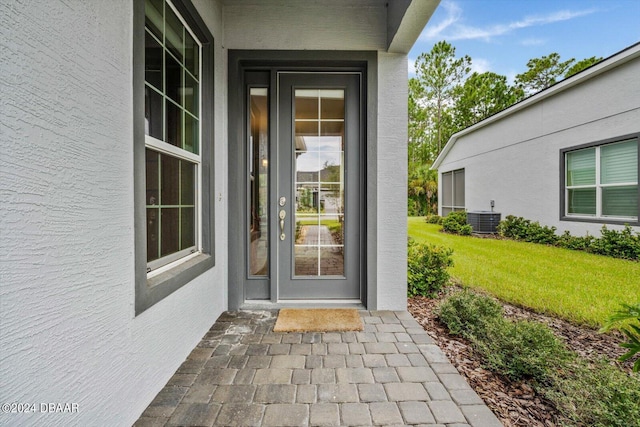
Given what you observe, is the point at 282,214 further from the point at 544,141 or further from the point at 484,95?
the point at 484,95

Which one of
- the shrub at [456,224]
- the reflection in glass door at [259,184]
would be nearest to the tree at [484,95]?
the shrub at [456,224]

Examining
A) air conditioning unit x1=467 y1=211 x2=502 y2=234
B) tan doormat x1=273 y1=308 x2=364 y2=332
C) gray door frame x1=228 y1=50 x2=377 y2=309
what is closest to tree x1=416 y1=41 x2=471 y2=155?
air conditioning unit x1=467 y1=211 x2=502 y2=234

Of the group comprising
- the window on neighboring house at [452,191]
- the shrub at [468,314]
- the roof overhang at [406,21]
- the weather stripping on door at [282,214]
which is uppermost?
the roof overhang at [406,21]

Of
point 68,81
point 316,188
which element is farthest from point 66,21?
point 316,188

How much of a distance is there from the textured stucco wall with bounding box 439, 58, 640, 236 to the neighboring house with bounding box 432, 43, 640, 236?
0.02 m

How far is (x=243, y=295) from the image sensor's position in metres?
3.00

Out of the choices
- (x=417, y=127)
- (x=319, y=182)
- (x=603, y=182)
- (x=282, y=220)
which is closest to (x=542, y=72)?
(x=417, y=127)

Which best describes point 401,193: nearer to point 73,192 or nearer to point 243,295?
point 243,295

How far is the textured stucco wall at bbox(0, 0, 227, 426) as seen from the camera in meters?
0.88

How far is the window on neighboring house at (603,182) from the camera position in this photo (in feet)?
16.7

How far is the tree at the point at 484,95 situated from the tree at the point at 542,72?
0.49m

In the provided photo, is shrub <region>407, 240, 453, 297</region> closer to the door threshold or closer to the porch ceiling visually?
the door threshold

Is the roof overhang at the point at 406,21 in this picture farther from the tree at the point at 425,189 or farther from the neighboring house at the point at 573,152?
the tree at the point at 425,189

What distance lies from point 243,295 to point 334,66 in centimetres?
268
